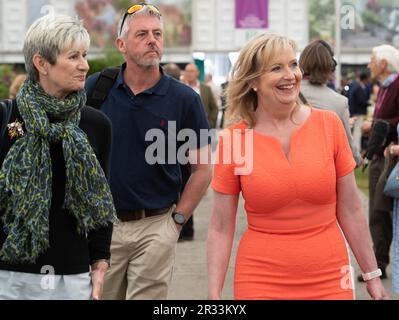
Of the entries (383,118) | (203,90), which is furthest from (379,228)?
(203,90)

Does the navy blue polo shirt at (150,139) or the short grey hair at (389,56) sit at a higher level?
the navy blue polo shirt at (150,139)

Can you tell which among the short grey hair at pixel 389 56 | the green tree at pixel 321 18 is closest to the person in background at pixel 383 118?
the short grey hair at pixel 389 56

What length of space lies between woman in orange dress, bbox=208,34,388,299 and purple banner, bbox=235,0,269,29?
751 inches

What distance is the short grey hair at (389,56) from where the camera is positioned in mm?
8844

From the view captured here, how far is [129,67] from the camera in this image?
5539 mm

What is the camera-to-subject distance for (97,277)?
4.03 metres

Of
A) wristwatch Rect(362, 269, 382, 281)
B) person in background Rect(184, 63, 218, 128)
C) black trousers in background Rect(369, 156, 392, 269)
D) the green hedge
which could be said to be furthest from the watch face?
the green hedge

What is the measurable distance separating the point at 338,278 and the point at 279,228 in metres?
0.32

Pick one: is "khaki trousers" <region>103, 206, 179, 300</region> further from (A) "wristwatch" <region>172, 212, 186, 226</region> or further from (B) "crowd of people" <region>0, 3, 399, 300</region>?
(B) "crowd of people" <region>0, 3, 399, 300</region>

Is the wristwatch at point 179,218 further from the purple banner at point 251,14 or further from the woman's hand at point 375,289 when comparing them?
the purple banner at point 251,14

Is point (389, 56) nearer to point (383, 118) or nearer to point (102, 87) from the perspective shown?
point (383, 118)

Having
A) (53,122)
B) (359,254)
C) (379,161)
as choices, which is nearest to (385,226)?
(379,161)

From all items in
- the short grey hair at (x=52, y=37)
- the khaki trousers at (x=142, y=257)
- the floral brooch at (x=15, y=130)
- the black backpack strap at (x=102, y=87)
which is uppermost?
the short grey hair at (x=52, y=37)
